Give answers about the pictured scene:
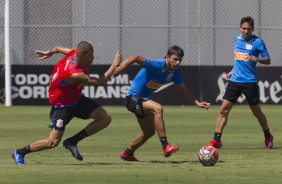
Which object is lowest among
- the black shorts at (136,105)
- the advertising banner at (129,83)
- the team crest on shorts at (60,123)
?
the advertising banner at (129,83)

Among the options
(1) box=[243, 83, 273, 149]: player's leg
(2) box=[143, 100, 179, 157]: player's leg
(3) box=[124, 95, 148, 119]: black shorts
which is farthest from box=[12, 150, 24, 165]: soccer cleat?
(1) box=[243, 83, 273, 149]: player's leg

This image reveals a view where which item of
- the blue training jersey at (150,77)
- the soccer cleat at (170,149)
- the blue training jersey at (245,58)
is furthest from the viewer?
the blue training jersey at (245,58)

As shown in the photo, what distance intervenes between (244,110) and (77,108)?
16.5 metres

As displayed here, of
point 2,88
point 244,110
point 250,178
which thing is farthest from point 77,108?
point 2,88

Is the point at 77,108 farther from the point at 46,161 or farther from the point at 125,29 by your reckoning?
the point at 125,29

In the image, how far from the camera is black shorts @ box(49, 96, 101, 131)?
15180 millimetres

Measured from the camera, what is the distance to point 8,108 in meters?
32.0

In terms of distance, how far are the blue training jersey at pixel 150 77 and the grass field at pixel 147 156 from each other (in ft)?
3.55

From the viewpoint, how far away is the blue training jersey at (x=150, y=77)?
15.9m

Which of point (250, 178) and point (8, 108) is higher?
point (250, 178)

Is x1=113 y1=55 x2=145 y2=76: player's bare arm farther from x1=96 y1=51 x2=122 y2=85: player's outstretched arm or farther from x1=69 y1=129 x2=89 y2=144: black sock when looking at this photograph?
x1=69 y1=129 x2=89 y2=144: black sock

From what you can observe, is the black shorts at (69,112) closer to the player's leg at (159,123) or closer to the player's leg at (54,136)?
the player's leg at (54,136)

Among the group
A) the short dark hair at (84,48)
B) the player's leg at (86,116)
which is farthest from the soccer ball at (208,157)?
the short dark hair at (84,48)

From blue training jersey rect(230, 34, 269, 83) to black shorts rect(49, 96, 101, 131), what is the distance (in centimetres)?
398
